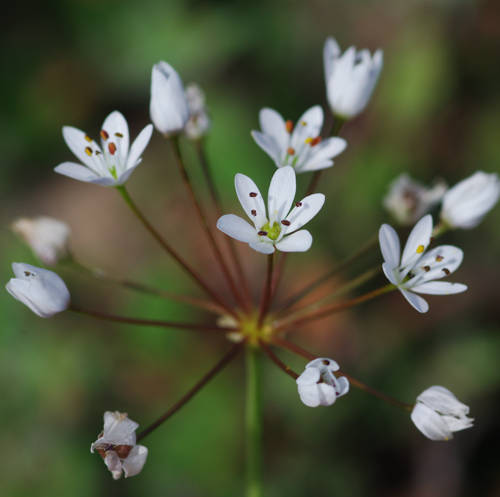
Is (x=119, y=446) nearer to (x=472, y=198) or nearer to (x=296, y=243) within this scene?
(x=296, y=243)

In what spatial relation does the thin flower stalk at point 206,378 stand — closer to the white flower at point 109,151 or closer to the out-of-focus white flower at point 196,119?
the white flower at point 109,151

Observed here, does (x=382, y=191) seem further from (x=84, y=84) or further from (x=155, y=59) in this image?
(x=84, y=84)

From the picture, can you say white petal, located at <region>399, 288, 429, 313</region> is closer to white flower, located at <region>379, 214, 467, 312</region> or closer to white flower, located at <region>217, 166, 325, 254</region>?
white flower, located at <region>379, 214, 467, 312</region>

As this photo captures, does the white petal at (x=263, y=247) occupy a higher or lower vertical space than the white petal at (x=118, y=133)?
lower

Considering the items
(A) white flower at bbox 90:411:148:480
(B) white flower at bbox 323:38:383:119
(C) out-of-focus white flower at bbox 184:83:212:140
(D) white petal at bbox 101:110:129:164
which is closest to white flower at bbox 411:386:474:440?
(A) white flower at bbox 90:411:148:480

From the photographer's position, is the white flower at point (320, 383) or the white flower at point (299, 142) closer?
the white flower at point (320, 383)

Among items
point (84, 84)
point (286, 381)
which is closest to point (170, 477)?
point (286, 381)

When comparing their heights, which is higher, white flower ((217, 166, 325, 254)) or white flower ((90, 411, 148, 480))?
white flower ((217, 166, 325, 254))

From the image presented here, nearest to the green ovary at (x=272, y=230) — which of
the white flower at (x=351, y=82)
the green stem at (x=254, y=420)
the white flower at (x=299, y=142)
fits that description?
the white flower at (x=299, y=142)
